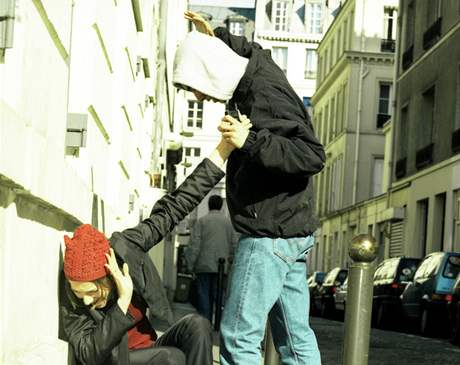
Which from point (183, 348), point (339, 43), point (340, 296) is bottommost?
point (340, 296)

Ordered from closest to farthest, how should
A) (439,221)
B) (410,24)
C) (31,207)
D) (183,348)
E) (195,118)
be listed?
(31,207) → (183,348) → (439,221) → (410,24) → (195,118)

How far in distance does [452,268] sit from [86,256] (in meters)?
15.1

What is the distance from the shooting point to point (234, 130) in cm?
429

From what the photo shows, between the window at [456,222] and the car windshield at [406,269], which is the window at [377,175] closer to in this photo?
the window at [456,222]

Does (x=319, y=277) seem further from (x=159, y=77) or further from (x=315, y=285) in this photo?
(x=159, y=77)

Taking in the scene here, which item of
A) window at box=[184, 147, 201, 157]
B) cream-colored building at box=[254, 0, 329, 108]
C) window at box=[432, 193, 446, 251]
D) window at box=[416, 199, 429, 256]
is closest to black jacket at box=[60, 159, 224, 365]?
window at box=[432, 193, 446, 251]

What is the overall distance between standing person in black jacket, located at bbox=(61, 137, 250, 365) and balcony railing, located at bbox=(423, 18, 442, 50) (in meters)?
26.6

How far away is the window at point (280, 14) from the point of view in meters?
79.9

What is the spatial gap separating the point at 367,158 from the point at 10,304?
49876 mm

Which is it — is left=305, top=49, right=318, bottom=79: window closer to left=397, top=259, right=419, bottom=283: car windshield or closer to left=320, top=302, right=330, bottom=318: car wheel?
left=320, top=302, right=330, bottom=318: car wheel

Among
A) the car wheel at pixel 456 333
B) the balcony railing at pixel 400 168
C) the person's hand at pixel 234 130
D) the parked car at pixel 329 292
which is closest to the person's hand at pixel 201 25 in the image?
the person's hand at pixel 234 130

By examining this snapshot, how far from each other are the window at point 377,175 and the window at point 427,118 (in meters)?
20.2

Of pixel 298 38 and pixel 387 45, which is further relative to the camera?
pixel 298 38

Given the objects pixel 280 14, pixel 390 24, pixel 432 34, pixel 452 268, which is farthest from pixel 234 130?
pixel 280 14
